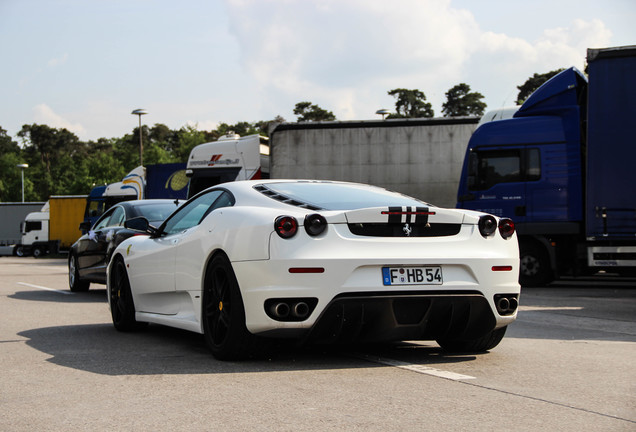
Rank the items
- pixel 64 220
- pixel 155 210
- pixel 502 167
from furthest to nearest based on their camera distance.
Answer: pixel 64 220, pixel 502 167, pixel 155 210

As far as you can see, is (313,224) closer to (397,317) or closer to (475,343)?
(397,317)

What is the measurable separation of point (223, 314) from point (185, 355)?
2.18 feet

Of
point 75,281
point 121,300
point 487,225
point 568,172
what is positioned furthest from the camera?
point 568,172

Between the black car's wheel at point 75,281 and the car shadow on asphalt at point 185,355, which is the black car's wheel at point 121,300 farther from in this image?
the black car's wheel at point 75,281

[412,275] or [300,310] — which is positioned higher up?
[412,275]

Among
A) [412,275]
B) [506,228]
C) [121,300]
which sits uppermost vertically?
[506,228]

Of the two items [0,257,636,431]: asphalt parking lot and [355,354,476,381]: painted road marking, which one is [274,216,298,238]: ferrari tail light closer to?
[0,257,636,431]: asphalt parking lot

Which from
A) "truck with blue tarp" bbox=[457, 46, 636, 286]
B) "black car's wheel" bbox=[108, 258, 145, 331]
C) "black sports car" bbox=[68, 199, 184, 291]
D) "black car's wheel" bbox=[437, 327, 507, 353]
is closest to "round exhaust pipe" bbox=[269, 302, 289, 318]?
"black car's wheel" bbox=[437, 327, 507, 353]

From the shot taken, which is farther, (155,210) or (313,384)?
(155,210)

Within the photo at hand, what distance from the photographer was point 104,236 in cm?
1228

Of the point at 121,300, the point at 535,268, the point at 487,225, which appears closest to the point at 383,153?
the point at 535,268

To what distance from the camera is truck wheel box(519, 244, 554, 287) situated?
14.3 metres

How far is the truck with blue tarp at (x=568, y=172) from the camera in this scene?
43.7 feet

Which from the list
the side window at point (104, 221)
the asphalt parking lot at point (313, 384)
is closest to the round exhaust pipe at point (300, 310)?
the asphalt parking lot at point (313, 384)
